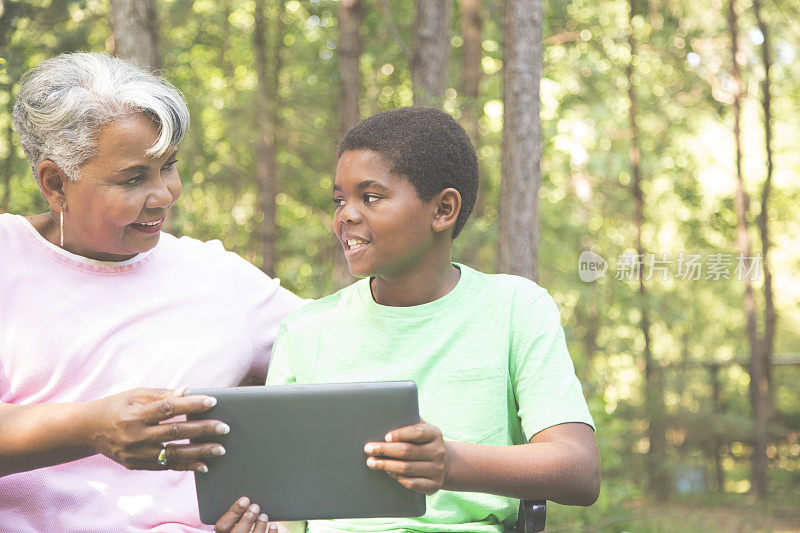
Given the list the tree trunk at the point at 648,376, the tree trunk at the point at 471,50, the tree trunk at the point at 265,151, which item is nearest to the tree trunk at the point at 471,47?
the tree trunk at the point at 471,50

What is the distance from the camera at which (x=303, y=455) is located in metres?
1.79

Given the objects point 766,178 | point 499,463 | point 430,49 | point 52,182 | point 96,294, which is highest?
point 430,49


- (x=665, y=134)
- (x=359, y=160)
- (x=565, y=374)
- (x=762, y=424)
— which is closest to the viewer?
(x=565, y=374)

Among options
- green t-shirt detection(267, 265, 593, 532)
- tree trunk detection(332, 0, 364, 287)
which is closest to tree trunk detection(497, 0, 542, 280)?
green t-shirt detection(267, 265, 593, 532)

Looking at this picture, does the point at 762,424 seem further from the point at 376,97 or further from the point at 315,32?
the point at 315,32

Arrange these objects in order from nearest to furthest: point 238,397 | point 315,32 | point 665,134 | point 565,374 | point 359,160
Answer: point 238,397 → point 565,374 → point 359,160 → point 315,32 → point 665,134

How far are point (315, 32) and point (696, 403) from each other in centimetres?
863

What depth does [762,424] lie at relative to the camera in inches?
520

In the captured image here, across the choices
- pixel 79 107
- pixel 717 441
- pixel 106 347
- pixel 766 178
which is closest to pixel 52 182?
pixel 79 107

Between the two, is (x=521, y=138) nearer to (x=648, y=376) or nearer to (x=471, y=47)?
(x=471, y=47)

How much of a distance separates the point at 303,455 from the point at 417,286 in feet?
2.07

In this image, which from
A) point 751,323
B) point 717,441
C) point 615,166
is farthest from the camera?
point 615,166

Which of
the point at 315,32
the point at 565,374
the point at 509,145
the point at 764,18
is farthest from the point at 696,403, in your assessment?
the point at 565,374

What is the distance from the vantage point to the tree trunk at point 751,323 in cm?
1266
